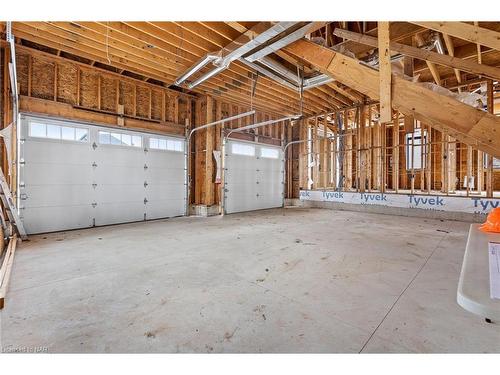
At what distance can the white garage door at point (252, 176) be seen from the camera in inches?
341

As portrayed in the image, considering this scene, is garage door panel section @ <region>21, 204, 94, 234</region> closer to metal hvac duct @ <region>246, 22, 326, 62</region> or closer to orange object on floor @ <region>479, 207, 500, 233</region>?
metal hvac duct @ <region>246, 22, 326, 62</region>

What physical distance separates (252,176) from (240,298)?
7.20 m

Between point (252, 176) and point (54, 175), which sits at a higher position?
point (252, 176)

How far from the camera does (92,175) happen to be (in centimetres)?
601

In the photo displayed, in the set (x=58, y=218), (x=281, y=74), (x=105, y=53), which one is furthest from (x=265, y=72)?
(x=58, y=218)

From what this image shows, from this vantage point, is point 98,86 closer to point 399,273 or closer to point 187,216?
point 187,216

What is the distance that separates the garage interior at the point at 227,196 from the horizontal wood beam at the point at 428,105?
→ 0.01m

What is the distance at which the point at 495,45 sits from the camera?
7.84ft

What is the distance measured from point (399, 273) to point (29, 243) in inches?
237

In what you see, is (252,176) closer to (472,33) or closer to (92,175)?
(92,175)

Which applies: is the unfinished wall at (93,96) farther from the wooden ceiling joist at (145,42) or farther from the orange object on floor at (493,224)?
the orange object on floor at (493,224)

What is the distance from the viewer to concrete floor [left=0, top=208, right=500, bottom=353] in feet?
5.77

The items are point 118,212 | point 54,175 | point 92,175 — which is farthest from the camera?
point 118,212

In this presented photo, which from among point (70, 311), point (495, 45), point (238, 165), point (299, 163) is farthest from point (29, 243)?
point (299, 163)
